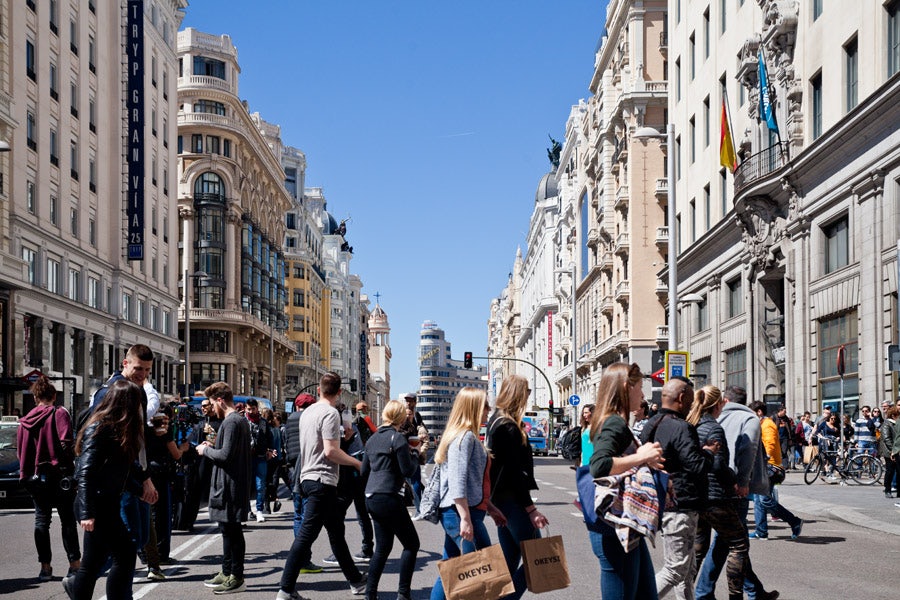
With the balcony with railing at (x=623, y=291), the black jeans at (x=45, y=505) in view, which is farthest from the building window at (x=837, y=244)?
the balcony with railing at (x=623, y=291)

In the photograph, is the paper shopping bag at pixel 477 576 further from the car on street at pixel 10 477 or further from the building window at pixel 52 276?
the building window at pixel 52 276

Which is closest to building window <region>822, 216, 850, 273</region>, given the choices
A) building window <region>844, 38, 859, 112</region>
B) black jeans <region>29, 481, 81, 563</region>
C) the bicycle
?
building window <region>844, 38, 859, 112</region>

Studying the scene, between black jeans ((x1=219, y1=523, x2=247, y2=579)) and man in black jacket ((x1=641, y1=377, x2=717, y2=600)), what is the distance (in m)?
3.83

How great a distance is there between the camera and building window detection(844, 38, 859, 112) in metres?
26.5

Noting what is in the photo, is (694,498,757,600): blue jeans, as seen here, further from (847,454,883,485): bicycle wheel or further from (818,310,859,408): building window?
(818,310,859,408): building window

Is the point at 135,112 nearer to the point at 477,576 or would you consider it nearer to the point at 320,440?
the point at 320,440

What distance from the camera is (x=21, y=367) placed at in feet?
131

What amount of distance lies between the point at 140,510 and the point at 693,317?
3672 centimetres

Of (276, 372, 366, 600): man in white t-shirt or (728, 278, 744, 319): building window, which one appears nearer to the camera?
(276, 372, 366, 600): man in white t-shirt

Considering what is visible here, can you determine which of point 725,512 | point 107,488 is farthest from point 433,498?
point 725,512

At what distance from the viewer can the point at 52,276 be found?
43719 mm

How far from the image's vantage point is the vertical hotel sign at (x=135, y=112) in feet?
176

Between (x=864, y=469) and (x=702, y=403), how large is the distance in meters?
17.0

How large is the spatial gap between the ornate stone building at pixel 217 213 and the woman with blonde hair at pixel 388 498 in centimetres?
6615
